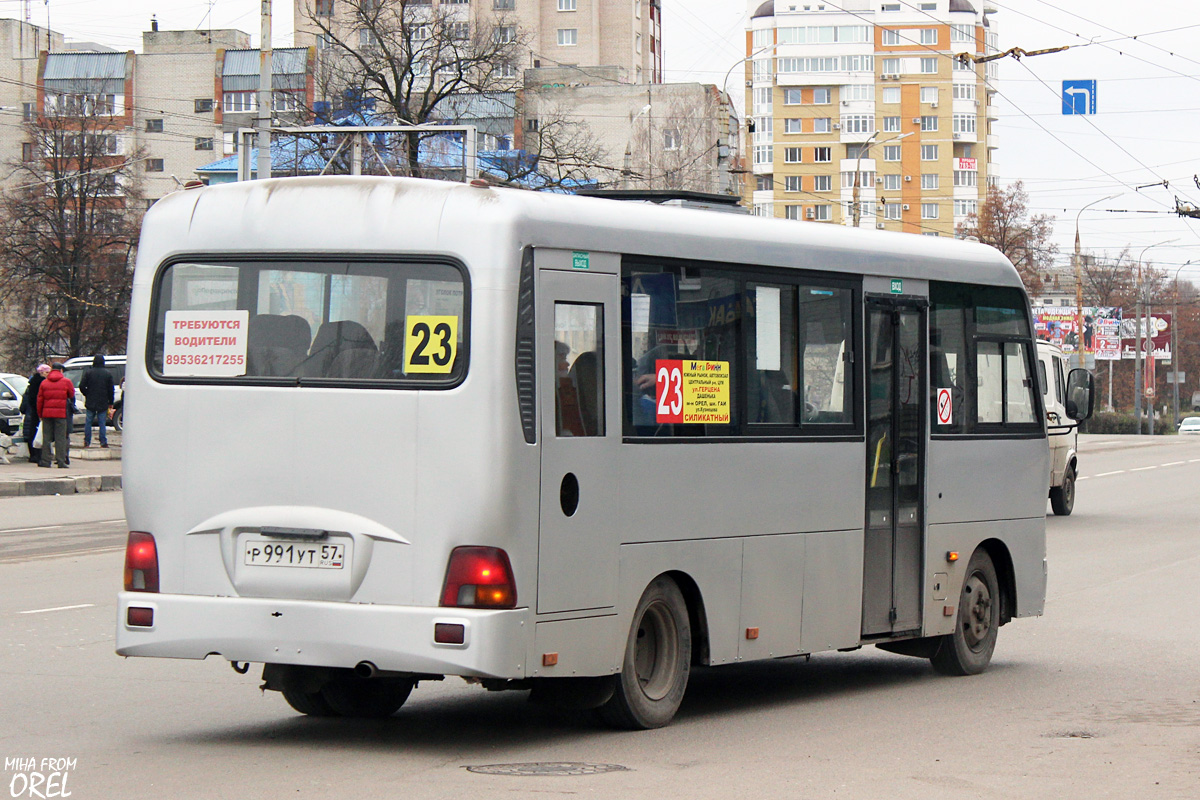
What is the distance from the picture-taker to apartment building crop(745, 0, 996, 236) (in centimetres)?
13325

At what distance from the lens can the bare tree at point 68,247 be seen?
223ft

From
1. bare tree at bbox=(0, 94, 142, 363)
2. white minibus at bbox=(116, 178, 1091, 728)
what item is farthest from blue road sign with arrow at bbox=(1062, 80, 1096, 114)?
bare tree at bbox=(0, 94, 142, 363)

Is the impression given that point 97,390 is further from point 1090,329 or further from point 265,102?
point 1090,329

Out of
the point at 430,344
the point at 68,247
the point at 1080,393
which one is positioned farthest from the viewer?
the point at 68,247

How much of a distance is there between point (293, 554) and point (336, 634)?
42 centimetres

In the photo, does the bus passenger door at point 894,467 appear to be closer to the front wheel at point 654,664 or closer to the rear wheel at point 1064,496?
the front wheel at point 654,664

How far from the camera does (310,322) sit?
7.61 metres

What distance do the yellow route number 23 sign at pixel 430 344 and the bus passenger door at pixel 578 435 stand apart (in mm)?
402

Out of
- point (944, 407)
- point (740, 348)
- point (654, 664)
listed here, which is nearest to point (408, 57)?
point (944, 407)

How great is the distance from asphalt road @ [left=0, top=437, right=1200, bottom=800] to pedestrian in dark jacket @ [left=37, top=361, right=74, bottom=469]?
59.9 feet

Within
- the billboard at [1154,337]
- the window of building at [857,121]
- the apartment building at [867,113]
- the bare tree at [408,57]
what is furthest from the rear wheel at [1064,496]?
the window of building at [857,121]

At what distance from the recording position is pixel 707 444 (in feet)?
28.0

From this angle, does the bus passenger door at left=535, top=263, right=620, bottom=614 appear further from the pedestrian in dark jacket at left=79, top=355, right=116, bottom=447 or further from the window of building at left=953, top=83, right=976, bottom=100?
the window of building at left=953, top=83, right=976, bottom=100

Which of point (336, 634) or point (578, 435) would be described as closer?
point (336, 634)
